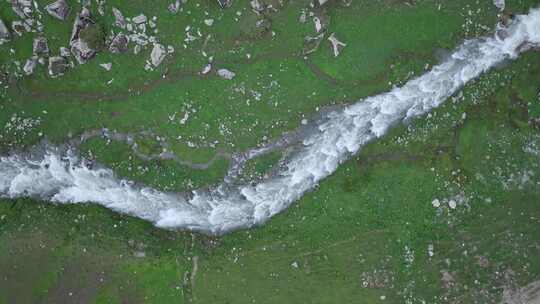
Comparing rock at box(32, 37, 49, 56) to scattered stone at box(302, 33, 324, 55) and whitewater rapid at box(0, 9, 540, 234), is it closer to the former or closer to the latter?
whitewater rapid at box(0, 9, 540, 234)

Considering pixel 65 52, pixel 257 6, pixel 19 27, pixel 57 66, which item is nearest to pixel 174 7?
pixel 257 6

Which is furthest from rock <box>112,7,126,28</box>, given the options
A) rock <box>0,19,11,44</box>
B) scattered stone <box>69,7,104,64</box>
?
rock <box>0,19,11,44</box>

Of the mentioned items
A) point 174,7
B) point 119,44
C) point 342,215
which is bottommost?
point 342,215

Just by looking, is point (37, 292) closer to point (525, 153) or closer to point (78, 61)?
point (78, 61)

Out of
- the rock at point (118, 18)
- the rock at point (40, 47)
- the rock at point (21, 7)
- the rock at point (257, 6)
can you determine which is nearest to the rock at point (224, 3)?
the rock at point (257, 6)

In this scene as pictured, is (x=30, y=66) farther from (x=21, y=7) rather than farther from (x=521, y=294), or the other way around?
(x=521, y=294)

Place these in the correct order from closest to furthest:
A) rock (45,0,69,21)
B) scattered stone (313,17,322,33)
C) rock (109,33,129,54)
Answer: rock (45,0,69,21) → rock (109,33,129,54) → scattered stone (313,17,322,33)
